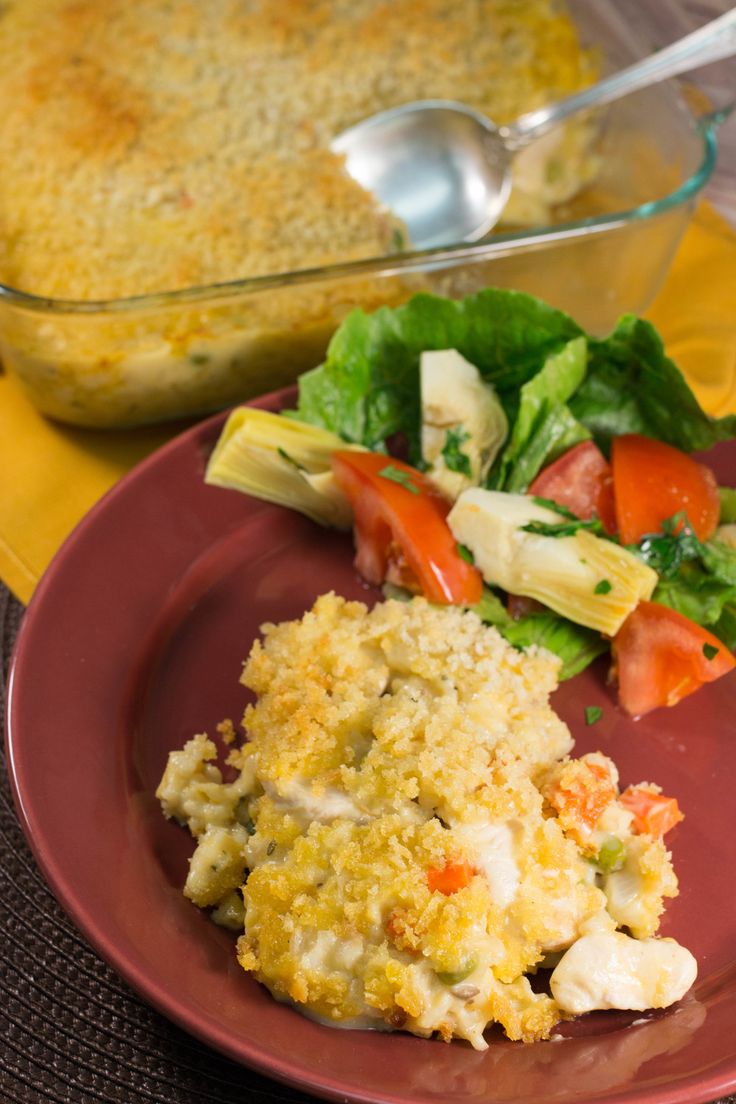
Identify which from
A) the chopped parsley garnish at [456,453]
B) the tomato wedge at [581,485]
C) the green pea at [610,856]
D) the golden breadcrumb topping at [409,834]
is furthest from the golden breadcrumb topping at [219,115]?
the green pea at [610,856]

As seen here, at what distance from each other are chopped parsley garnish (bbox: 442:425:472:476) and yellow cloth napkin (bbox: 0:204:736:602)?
31.5 inches

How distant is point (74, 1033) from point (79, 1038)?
1cm

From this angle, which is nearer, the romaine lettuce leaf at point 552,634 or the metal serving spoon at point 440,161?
the romaine lettuce leaf at point 552,634

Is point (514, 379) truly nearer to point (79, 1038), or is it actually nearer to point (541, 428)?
point (541, 428)

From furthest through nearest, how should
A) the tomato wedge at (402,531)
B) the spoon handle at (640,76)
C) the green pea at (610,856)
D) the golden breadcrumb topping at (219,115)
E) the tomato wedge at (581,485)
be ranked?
the spoon handle at (640,76) → the golden breadcrumb topping at (219,115) → the tomato wedge at (581,485) → the tomato wedge at (402,531) → the green pea at (610,856)

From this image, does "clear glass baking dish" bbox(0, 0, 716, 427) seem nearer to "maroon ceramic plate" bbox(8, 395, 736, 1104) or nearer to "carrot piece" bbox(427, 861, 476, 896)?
"maroon ceramic plate" bbox(8, 395, 736, 1104)

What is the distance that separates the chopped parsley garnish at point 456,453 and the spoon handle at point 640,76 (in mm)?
1101

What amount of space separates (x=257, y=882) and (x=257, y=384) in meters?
1.40

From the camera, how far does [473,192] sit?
3244 mm

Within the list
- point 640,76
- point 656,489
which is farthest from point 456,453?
point 640,76

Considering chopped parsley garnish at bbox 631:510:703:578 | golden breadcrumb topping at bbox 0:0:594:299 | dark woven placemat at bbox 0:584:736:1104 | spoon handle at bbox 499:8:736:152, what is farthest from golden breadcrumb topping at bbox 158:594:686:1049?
spoon handle at bbox 499:8:736:152

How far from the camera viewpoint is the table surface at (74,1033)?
6.25ft

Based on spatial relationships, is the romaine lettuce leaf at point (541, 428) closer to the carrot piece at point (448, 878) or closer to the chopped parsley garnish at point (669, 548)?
the chopped parsley garnish at point (669, 548)

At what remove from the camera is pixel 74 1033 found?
1.98 metres
